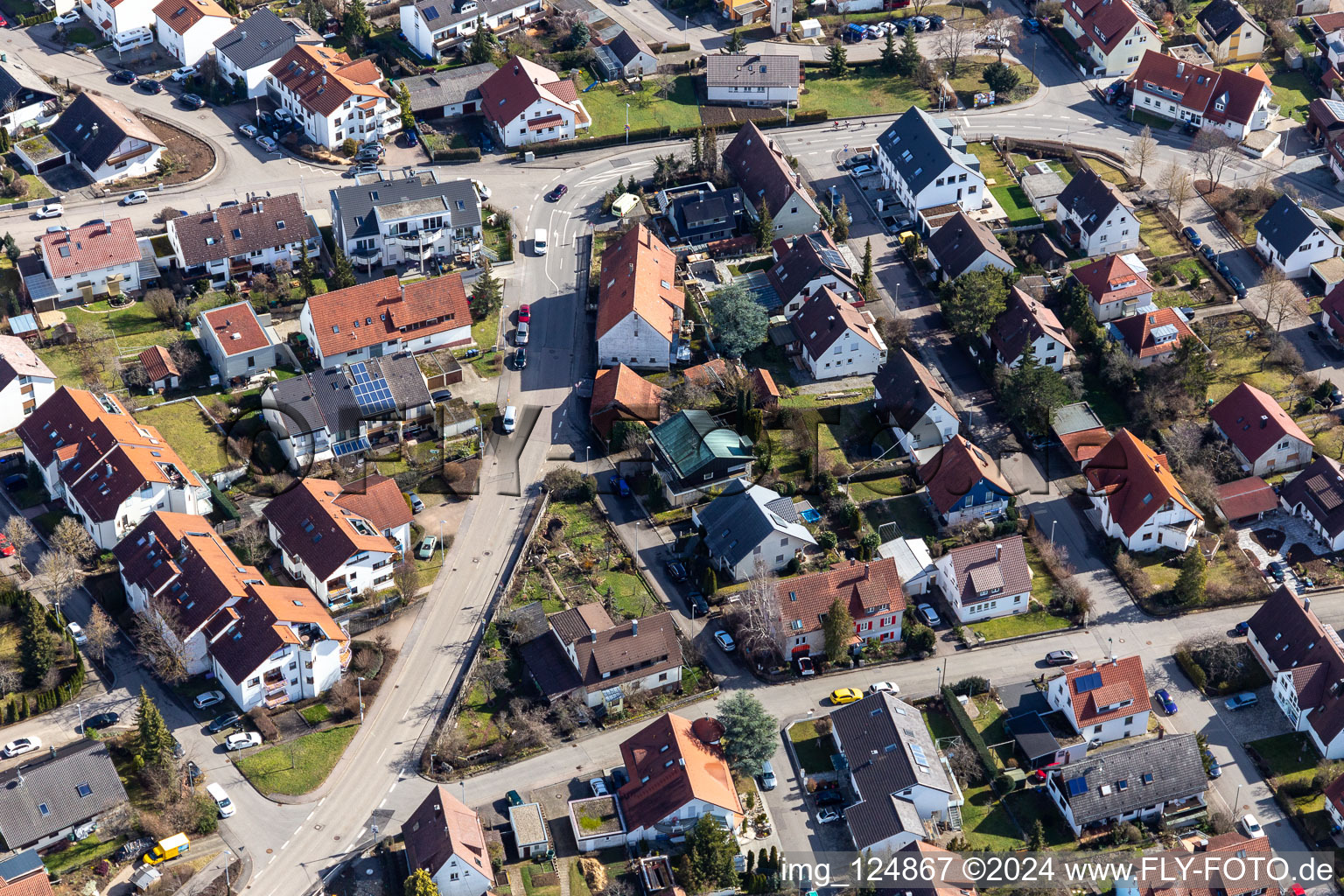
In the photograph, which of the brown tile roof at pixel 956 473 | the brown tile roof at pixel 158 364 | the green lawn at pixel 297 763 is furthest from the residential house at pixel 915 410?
the brown tile roof at pixel 158 364

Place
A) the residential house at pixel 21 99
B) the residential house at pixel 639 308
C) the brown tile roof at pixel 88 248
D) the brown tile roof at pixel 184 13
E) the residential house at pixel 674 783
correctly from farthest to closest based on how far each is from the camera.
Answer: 1. the brown tile roof at pixel 184 13
2. the residential house at pixel 21 99
3. the brown tile roof at pixel 88 248
4. the residential house at pixel 639 308
5. the residential house at pixel 674 783

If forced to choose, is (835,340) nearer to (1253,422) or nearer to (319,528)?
(1253,422)

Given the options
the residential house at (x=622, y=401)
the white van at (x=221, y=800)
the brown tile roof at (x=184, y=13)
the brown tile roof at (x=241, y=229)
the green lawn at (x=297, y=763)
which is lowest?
the green lawn at (x=297, y=763)

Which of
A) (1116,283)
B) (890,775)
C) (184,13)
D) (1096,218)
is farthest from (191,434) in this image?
(1096,218)

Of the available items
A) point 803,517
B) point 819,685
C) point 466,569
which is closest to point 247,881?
point 466,569

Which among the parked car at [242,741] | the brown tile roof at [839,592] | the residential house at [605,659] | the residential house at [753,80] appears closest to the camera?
the parked car at [242,741]

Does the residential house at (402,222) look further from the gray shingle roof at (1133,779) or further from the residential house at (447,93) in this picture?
the gray shingle roof at (1133,779)
